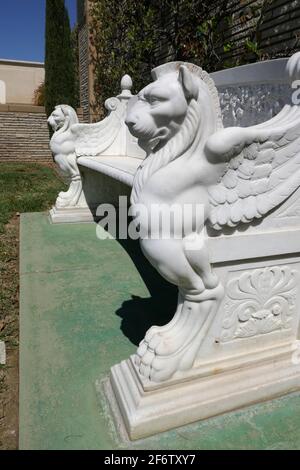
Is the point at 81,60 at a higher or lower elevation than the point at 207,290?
higher

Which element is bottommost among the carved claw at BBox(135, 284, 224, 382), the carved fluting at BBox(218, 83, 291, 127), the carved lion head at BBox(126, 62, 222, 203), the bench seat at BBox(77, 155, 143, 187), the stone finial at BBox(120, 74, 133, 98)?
the carved claw at BBox(135, 284, 224, 382)

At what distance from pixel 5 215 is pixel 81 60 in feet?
27.5

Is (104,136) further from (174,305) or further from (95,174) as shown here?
(174,305)

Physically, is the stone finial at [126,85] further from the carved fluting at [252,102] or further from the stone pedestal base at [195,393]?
the stone pedestal base at [195,393]

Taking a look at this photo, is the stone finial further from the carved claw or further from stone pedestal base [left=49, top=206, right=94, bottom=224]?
the carved claw

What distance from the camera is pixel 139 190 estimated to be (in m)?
1.40

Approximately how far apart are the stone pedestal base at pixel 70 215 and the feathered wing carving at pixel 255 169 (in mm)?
3171

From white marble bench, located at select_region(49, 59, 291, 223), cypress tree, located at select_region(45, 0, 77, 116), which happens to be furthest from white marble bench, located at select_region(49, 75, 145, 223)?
cypress tree, located at select_region(45, 0, 77, 116)

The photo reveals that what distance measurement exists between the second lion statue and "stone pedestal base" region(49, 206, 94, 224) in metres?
3.02

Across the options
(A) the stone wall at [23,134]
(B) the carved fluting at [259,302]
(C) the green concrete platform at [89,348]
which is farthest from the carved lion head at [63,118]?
(A) the stone wall at [23,134]

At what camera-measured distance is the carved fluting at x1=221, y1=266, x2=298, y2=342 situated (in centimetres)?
154

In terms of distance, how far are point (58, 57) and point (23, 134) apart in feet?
8.36

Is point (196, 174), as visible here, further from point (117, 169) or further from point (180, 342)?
point (117, 169)
